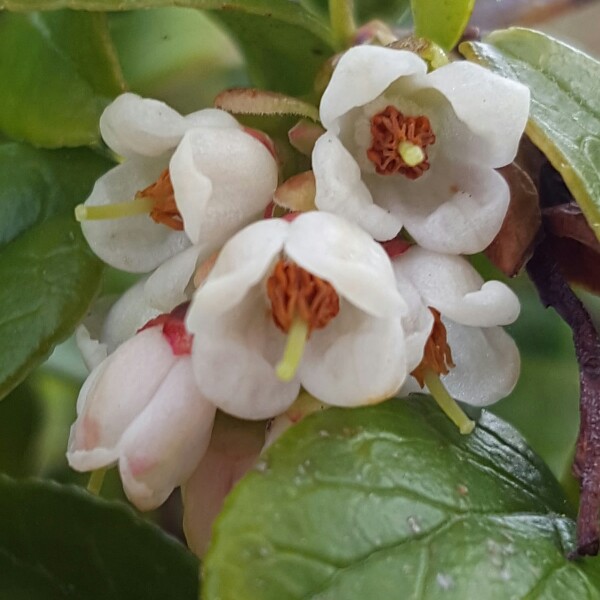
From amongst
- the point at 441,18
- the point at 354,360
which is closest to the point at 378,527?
the point at 354,360

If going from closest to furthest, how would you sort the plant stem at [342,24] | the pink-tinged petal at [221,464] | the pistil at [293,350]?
1. the pistil at [293,350]
2. the pink-tinged petal at [221,464]
3. the plant stem at [342,24]

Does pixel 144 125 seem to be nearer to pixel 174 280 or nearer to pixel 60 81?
pixel 174 280

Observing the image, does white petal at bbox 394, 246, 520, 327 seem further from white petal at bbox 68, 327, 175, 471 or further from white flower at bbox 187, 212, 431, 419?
white petal at bbox 68, 327, 175, 471

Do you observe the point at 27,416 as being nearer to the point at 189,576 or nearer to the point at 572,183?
the point at 189,576

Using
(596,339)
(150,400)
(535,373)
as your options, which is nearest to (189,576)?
(150,400)

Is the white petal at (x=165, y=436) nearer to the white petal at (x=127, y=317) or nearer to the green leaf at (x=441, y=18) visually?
the white petal at (x=127, y=317)

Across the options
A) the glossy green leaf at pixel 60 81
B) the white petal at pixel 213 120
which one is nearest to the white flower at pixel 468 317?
the white petal at pixel 213 120

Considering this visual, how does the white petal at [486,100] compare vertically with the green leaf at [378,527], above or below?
above
